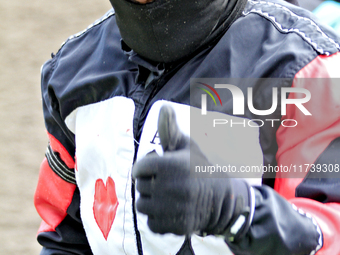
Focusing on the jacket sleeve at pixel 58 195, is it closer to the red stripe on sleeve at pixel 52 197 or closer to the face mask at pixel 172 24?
the red stripe on sleeve at pixel 52 197

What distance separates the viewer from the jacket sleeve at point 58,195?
117 centimetres

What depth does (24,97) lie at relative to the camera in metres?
3.19

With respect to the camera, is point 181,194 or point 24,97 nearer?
point 181,194

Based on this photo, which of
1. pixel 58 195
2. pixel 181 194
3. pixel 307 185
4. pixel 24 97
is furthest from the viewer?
pixel 24 97

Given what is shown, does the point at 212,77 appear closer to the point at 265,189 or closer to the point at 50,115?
the point at 265,189

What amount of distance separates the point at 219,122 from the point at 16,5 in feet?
12.9

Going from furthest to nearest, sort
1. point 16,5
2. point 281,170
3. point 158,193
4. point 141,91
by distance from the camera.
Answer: point 16,5
point 141,91
point 281,170
point 158,193

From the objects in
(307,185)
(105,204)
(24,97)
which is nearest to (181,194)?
(307,185)

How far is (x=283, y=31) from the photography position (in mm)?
892

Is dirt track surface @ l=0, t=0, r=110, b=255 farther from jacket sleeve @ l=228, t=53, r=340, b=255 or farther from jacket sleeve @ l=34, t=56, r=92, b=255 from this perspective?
jacket sleeve @ l=228, t=53, r=340, b=255

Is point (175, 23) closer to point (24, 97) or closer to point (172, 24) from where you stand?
point (172, 24)

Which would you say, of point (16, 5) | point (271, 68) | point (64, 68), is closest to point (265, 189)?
point (271, 68)

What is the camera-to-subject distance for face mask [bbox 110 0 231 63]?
0.92 meters

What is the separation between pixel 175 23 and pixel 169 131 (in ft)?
1.16
